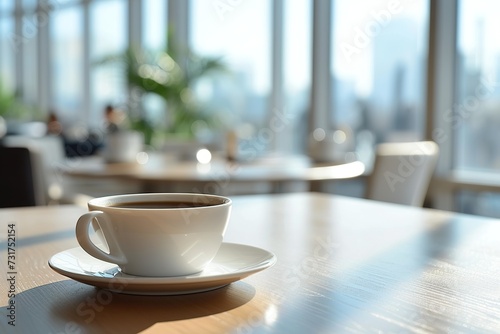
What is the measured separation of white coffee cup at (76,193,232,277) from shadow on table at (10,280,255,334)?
29mm

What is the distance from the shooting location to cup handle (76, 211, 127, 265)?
0.60 metres

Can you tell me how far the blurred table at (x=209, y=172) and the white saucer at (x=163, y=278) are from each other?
146 centimetres

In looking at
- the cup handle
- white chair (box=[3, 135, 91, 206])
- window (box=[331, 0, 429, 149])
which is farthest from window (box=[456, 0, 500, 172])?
the cup handle

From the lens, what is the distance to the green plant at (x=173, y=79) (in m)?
5.77

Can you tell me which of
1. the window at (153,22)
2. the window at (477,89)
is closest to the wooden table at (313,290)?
the window at (477,89)

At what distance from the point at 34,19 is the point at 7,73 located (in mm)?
1521

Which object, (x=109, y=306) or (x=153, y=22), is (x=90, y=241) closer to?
(x=109, y=306)

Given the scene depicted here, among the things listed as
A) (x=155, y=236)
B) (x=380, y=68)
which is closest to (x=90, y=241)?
(x=155, y=236)

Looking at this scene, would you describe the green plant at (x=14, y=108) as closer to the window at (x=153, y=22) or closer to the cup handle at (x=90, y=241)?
the window at (x=153, y=22)

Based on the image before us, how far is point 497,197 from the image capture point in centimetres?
386

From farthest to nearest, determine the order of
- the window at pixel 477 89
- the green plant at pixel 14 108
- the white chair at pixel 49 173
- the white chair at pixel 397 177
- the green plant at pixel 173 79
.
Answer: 1. the green plant at pixel 14 108
2. the green plant at pixel 173 79
3. the window at pixel 477 89
4. the white chair at pixel 49 173
5. the white chair at pixel 397 177

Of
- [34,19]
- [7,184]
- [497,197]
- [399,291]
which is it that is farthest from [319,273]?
[34,19]

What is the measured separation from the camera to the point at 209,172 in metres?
2.35

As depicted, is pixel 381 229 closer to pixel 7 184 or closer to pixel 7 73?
pixel 7 184
